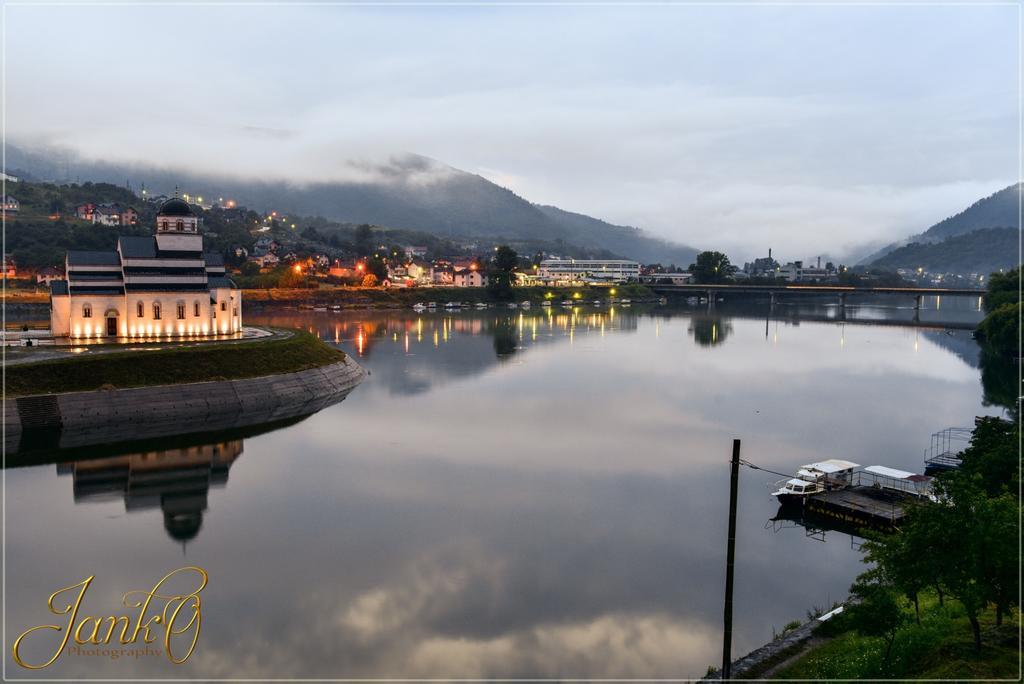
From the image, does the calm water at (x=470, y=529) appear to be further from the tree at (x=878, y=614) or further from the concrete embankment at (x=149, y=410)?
the tree at (x=878, y=614)

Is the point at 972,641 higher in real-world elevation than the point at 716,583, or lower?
higher

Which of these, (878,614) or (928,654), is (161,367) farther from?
(928,654)

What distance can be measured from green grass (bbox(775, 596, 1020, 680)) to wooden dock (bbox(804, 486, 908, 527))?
13250mm

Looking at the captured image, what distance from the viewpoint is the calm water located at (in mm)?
23719

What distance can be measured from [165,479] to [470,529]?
65.1ft

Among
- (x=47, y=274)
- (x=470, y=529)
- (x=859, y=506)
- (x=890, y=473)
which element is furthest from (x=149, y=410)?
(x=47, y=274)

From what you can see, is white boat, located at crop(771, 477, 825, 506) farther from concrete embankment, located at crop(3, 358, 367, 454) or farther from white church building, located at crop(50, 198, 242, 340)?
white church building, located at crop(50, 198, 242, 340)

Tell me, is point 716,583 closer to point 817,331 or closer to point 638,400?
point 638,400

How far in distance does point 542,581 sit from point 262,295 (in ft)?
523

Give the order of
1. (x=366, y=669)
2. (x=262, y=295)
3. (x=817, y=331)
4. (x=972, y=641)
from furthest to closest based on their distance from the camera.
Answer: (x=262, y=295) < (x=817, y=331) < (x=366, y=669) < (x=972, y=641)

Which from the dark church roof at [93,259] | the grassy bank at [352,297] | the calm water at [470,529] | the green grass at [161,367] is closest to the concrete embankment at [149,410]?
the green grass at [161,367]

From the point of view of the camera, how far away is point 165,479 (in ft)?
133

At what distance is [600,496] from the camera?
38438 millimetres

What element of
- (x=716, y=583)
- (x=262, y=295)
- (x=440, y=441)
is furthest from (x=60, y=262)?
(x=716, y=583)
